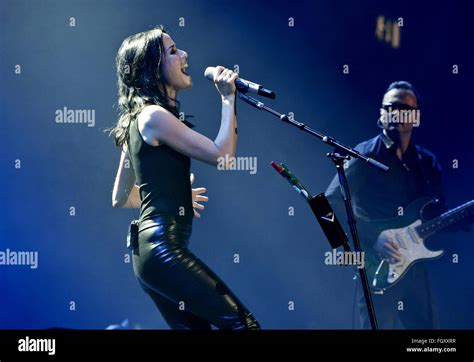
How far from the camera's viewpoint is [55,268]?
4137 millimetres

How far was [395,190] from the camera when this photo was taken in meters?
4.11

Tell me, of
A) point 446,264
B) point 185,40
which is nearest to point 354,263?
point 446,264

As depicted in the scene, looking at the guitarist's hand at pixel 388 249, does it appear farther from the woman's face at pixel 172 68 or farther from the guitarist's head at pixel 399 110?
the woman's face at pixel 172 68

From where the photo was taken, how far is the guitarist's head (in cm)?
409

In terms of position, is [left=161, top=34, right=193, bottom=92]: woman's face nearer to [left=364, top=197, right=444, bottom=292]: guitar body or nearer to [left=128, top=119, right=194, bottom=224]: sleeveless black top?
[left=128, top=119, right=194, bottom=224]: sleeveless black top

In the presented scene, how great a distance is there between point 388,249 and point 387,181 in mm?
372

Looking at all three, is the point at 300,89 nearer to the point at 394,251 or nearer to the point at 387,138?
the point at 387,138

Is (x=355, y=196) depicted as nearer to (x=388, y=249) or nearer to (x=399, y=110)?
(x=388, y=249)

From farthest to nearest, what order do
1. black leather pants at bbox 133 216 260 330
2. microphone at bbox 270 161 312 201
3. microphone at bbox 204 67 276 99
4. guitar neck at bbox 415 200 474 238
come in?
guitar neck at bbox 415 200 474 238 → microphone at bbox 270 161 312 201 → microphone at bbox 204 67 276 99 → black leather pants at bbox 133 216 260 330

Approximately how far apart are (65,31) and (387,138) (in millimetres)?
1878

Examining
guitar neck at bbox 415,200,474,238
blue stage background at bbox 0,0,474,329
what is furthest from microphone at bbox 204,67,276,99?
guitar neck at bbox 415,200,474,238

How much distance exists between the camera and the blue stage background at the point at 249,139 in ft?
13.4

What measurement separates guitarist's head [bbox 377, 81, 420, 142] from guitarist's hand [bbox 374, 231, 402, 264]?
1.80 ft

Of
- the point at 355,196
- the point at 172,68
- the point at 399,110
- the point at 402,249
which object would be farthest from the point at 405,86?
the point at 172,68
